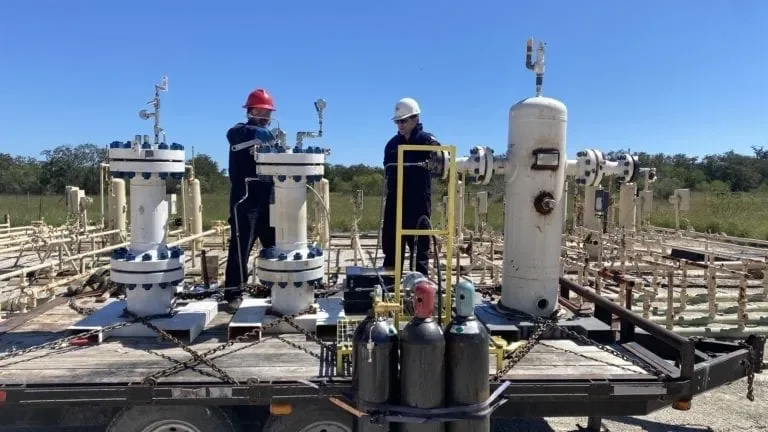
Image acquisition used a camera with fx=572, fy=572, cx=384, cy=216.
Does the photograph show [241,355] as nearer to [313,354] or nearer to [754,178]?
[313,354]

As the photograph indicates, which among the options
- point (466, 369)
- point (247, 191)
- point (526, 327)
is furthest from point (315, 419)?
point (247, 191)

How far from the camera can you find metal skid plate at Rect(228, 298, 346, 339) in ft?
17.2

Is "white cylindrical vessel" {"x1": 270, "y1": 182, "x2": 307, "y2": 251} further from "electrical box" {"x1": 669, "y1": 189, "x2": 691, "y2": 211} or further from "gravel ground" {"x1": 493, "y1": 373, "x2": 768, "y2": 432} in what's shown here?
"electrical box" {"x1": 669, "y1": 189, "x2": 691, "y2": 211}

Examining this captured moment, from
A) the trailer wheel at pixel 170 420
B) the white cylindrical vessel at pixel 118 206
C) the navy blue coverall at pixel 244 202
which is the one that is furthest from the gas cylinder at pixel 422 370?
the white cylindrical vessel at pixel 118 206

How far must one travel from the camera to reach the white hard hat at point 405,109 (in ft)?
20.8

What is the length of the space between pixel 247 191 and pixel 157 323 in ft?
5.49

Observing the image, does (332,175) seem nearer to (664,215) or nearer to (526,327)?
(664,215)

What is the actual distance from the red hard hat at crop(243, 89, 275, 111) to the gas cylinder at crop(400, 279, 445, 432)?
3522 mm

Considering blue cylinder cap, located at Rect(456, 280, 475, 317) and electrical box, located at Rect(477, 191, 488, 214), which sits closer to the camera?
blue cylinder cap, located at Rect(456, 280, 475, 317)

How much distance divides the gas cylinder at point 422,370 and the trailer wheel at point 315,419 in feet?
2.54

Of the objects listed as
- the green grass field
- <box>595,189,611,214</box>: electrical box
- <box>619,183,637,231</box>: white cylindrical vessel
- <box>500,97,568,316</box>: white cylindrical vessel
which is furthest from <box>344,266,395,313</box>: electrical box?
the green grass field

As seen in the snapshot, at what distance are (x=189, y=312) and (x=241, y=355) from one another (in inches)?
46.7

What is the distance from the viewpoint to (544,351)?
4.95 m

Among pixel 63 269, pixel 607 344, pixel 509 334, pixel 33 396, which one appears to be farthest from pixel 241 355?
pixel 63 269
